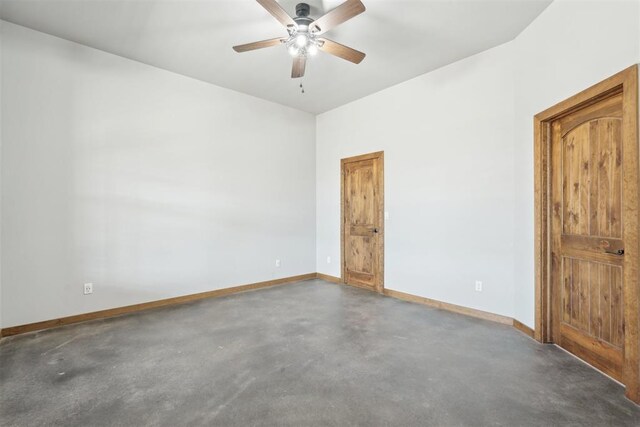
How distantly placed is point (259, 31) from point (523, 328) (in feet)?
13.0

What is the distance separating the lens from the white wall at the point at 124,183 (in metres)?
3.01

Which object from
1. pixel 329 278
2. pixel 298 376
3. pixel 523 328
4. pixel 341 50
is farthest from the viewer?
pixel 329 278

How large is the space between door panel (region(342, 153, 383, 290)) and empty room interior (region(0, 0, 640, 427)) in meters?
0.05

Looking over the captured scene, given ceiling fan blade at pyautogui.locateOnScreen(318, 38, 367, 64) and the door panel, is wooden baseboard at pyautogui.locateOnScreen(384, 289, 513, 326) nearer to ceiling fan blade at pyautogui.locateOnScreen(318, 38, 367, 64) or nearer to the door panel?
the door panel

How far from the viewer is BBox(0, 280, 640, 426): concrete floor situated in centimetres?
179

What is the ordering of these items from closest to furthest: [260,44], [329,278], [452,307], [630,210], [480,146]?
[630,210] < [260,44] < [480,146] < [452,307] < [329,278]

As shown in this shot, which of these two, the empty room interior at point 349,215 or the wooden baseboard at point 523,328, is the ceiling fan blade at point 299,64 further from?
the wooden baseboard at point 523,328

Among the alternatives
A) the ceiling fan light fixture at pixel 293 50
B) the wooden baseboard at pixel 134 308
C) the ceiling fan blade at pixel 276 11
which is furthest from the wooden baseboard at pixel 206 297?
the ceiling fan blade at pixel 276 11

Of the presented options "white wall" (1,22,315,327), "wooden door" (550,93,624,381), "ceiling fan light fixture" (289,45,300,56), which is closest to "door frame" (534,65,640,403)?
"wooden door" (550,93,624,381)

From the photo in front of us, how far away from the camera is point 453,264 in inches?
148

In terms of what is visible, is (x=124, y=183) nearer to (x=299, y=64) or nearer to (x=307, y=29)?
(x=299, y=64)

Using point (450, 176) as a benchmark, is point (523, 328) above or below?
below

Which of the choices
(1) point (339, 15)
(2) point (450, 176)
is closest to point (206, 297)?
(2) point (450, 176)

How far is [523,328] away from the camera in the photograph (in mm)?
3002
